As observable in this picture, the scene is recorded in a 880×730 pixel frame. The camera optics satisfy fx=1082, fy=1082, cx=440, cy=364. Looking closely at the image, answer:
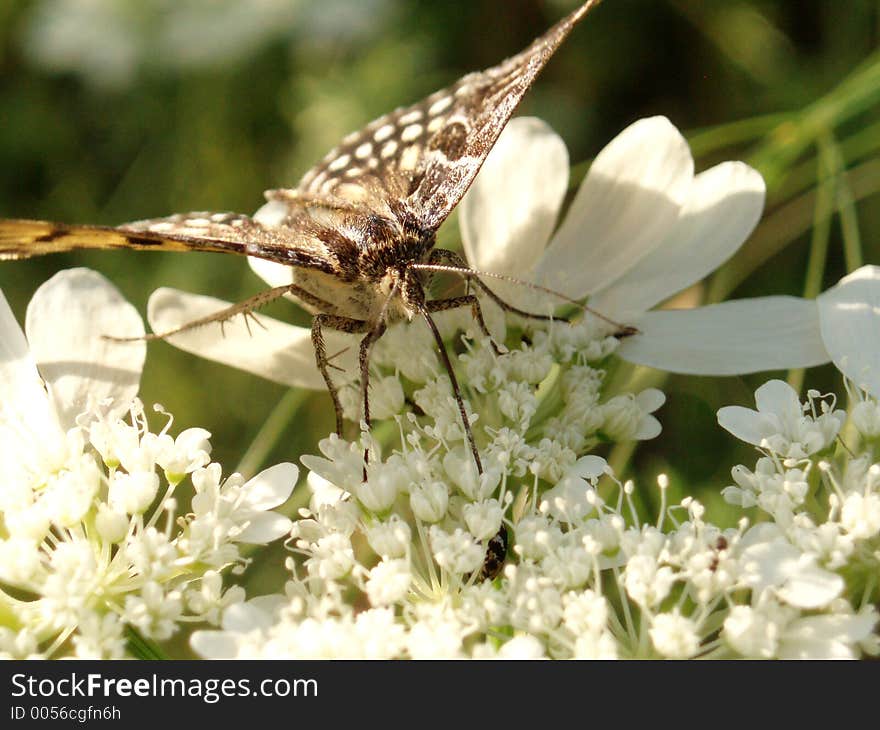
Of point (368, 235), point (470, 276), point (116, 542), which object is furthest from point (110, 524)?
point (470, 276)

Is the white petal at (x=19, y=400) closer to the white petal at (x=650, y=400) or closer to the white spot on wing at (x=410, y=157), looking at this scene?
the white spot on wing at (x=410, y=157)

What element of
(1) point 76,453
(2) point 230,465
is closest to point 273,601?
(1) point 76,453

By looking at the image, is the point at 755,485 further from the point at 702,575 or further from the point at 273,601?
the point at 273,601

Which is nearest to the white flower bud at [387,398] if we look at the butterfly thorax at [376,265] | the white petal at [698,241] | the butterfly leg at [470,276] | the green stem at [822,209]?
the butterfly thorax at [376,265]

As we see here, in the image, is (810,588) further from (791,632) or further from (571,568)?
(571,568)

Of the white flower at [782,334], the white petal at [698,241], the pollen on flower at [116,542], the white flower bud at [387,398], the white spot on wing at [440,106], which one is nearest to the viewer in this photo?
the pollen on flower at [116,542]

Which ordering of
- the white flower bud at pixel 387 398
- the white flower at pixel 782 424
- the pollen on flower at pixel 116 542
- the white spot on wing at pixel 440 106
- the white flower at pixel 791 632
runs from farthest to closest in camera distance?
the white spot on wing at pixel 440 106 → the white flower bud at pixel 387 398 → the white flower at pixel 782 424 → the pollen on flower at pixel 116 542 → the white flower at pixel 791 632

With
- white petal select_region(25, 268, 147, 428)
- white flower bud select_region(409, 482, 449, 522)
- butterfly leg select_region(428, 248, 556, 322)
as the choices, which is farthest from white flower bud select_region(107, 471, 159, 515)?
butterfly leg select_region(428, 248, 556, 322)
